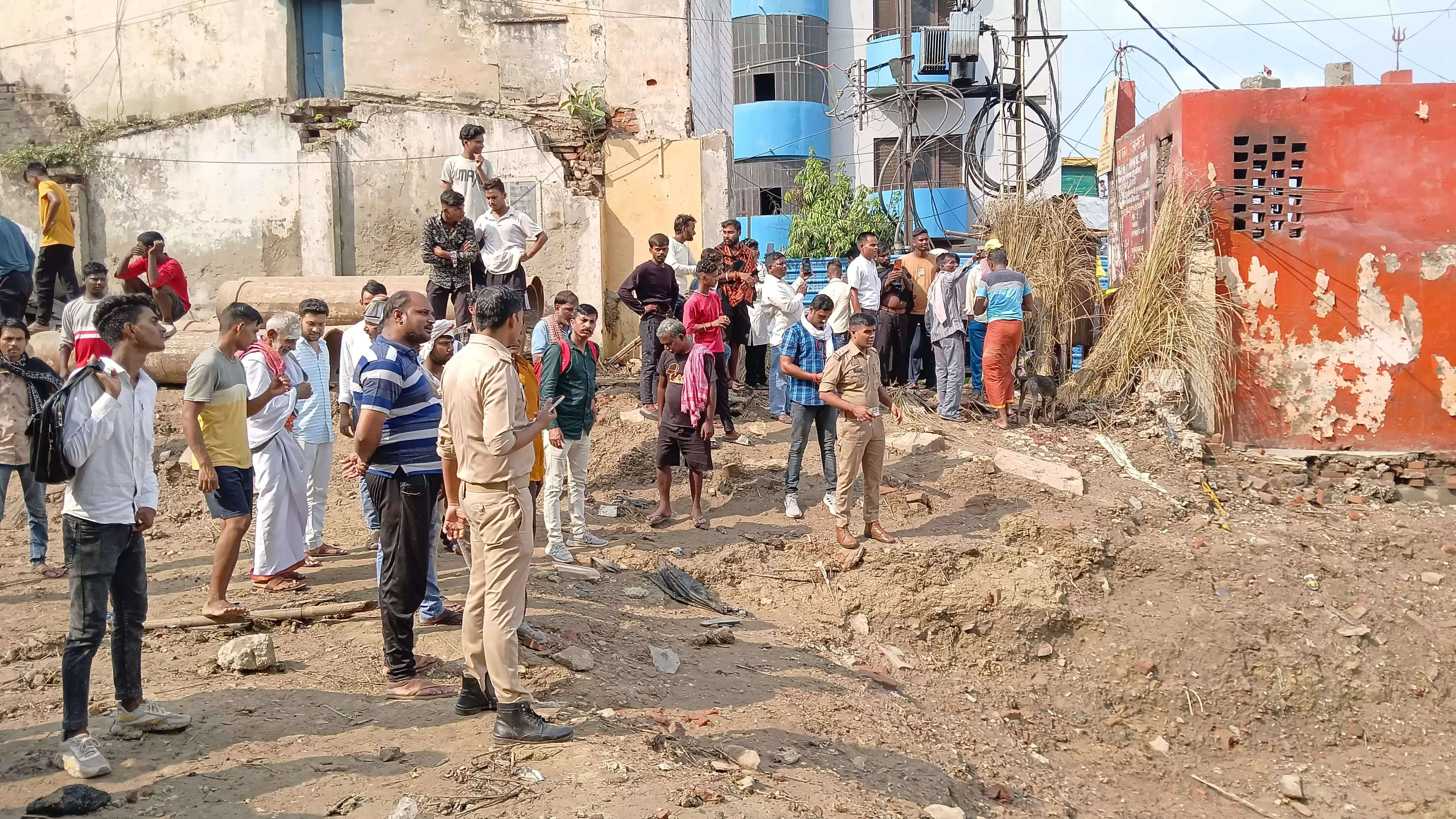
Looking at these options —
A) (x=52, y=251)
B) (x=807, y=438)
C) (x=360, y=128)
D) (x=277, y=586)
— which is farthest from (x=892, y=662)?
(x=360, y=128)

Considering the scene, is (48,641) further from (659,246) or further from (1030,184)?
(1030,184)

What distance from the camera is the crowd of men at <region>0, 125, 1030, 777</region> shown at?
4.42 metres

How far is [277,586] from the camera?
6719mm

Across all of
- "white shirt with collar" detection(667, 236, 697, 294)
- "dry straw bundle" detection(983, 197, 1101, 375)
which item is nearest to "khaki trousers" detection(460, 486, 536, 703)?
"white shirt with collar" detection(667, 236, 697, 294)

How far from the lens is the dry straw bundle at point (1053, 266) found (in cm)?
1253

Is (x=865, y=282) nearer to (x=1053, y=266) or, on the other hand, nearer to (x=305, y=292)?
(x=1053, y=266)

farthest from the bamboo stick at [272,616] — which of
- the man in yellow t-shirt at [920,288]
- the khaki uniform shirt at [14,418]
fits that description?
the man in yellow t-shirt at [920,288]

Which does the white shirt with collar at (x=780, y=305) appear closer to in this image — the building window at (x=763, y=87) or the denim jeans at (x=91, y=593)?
the denim jeans at (x=91, y=593)

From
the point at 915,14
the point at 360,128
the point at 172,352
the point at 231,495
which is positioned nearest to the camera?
the point at 231,495

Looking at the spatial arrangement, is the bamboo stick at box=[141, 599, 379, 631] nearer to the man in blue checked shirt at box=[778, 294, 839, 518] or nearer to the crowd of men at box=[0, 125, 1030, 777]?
the crowd of men at box=[0, 125, 1030, 777]

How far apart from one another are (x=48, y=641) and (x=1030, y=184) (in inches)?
605

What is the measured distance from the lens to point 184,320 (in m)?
13.2

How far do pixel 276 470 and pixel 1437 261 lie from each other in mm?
10820

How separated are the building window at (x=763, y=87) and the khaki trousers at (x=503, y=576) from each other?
92.3ft
